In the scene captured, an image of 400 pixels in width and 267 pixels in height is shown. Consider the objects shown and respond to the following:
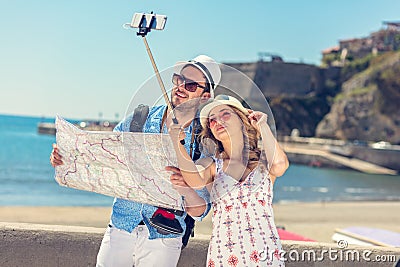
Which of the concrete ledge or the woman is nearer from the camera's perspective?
the woman

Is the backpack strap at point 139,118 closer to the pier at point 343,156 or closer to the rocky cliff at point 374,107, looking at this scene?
the pier at point 343,156

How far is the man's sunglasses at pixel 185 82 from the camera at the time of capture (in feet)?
8.08

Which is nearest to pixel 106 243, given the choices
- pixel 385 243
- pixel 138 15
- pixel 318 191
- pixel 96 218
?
pixel 138 15

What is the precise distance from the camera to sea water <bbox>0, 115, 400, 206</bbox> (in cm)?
2120

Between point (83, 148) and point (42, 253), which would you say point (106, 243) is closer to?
point (83, 148)

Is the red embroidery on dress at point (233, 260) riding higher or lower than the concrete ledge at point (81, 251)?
higher

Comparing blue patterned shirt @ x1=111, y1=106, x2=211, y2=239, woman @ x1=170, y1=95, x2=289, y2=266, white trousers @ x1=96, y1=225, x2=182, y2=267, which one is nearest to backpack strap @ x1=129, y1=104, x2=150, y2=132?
blue patterned shirt @ x1=111, y1=106, x2=211, y2=239

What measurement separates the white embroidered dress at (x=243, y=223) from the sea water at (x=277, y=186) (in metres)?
17.2

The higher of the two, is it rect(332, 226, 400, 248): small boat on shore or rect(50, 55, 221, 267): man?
rect(50, 55, 221, 267): man

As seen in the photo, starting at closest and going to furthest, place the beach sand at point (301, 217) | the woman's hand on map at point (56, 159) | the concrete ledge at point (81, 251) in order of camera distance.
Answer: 1. the woman's hand on map at point (56, 159)
2. the concrete ledge at point (81, 251)
3. the beach sand at point (301, 217)

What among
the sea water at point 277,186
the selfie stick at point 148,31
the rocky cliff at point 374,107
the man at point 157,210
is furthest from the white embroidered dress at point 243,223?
the rocky cliff at point 374,107

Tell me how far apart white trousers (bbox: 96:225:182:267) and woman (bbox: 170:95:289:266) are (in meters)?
0.23

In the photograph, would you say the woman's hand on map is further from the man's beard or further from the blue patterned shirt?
the man's beard

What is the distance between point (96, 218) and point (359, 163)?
39.1 m
